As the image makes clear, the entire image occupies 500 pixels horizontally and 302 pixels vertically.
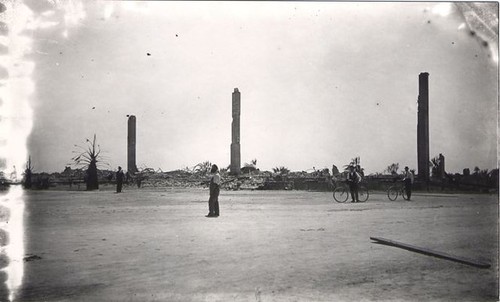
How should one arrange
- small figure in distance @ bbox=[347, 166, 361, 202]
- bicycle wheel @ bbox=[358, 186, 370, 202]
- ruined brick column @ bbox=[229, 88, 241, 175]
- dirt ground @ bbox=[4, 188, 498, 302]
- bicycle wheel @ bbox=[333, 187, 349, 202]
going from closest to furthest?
dirt ground @ bbox=[4, 188, 498, 302] → small figure in distance @ bbox=[347, 166, 361, 202] → bicycle wheel @ bbox=[333, 187, 349, 202] → bicycle wheel @ bbox=[358, 186, 370, 202] → ruined brick column @ bbox=[229, 88, 241, 175]

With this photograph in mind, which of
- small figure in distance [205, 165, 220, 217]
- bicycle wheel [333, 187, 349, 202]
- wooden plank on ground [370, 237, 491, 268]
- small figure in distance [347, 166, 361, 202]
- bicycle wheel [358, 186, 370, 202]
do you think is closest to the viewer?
wooden plank on ground [370, 237, 491, 268]

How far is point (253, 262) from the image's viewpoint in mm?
5324

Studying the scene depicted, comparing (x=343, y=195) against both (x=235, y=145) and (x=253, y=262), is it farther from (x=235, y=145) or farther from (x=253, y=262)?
(x=253, y=262)

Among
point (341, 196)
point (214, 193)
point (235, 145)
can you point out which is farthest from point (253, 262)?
point (235, 145)

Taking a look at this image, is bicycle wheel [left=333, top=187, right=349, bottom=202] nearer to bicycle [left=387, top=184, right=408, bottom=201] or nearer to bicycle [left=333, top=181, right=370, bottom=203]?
bicycle [left=333, top=181, right=370, bottom=203]

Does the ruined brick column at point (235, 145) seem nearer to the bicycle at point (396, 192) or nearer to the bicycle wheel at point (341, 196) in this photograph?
the bicycle wheel at point (341, 196)

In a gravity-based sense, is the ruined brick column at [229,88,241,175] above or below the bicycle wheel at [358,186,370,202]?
above

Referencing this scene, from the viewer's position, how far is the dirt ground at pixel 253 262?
427 cm

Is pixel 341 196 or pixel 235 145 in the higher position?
pixel 235 145

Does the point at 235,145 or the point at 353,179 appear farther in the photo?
the point at 235,145

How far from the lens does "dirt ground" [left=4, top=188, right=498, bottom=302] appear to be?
14.0 ft

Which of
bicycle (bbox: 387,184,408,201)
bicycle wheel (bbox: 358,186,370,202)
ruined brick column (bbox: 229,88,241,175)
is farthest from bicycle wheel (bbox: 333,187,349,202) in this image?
ruined brick column (bbox: 229,88,241,175)

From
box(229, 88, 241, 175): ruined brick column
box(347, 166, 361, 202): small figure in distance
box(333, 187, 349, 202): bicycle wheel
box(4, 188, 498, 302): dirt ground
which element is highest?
box(229, 88, 241, 175): ruined brick column

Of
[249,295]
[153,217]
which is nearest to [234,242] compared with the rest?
[249,295]
